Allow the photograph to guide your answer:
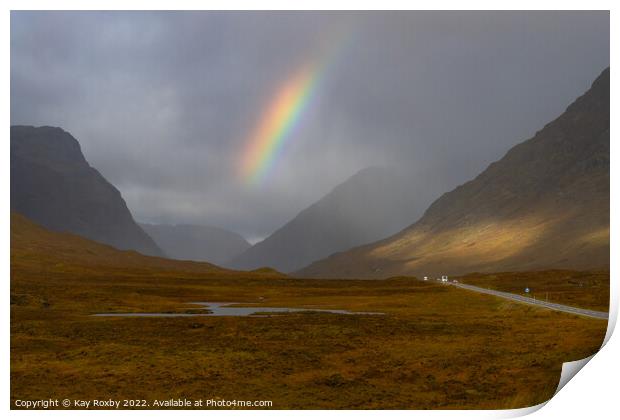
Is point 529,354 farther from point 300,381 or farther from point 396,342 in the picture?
point 300,381

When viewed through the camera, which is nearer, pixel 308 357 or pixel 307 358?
pixel 307 358

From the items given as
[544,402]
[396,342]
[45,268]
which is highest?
[45,268]

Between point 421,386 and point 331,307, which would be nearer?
point 421,386

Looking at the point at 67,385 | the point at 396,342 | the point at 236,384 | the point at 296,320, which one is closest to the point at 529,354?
the point at 396,342

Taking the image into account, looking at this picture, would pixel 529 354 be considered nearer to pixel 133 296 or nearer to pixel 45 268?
pixel 133 296

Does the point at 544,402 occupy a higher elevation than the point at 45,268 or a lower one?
lower

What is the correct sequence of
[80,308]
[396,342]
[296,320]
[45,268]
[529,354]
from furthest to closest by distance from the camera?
[45,268] → [80,308] → [296,320] → [396,342] → [529,354]
